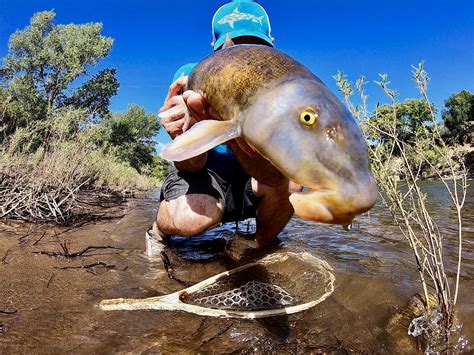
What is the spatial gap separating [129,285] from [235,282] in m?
0.68

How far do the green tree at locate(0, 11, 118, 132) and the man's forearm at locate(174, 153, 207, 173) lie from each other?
2117 centimetres

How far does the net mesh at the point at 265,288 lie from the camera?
2.07 metres

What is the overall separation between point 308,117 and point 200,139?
46 centimetres

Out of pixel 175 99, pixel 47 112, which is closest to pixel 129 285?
pixel 175 99

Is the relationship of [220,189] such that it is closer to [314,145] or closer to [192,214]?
[192,214]

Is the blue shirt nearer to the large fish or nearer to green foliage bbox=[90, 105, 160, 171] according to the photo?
the large fish

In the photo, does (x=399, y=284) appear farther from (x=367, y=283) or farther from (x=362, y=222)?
(x=362, y=222)

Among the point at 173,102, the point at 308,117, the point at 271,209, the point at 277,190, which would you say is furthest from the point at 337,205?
the point at 271,209

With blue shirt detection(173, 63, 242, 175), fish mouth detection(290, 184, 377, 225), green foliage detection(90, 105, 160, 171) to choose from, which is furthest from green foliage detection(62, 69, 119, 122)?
fish mouth detection(290, 184, 377, 225)

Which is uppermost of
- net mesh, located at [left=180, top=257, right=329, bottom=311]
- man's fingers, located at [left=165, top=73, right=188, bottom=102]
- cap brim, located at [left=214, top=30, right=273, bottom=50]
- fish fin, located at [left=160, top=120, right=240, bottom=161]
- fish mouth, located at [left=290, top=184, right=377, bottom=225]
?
cap brim, located at [left=214, top=30, right=273, bottom=50]

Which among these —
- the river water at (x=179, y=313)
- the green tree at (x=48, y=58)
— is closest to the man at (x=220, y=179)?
the river water at (x=179, y=313)

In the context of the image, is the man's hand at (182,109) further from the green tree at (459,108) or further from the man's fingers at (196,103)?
the green tree at (459,108)

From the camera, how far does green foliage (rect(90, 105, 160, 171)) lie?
108 feet

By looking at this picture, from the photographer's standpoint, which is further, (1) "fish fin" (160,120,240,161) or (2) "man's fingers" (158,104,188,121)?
(2) "man's fingers" (158,104,188,121)
